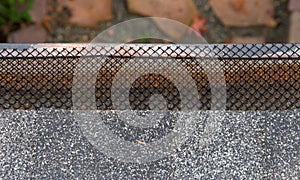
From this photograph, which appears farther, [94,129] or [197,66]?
[197,66]

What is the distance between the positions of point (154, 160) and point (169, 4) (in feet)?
5.44

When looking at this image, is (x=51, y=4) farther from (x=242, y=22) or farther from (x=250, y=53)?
(x=250, y=53)

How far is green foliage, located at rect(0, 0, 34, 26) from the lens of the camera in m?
2.29

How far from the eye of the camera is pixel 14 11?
2312mm

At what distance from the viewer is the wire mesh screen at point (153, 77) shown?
1228mm

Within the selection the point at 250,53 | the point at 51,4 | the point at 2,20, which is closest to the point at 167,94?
the point at 250,53

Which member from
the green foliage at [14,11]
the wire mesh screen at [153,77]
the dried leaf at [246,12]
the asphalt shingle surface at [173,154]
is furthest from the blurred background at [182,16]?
the asphalt shingle surface at [173,154]

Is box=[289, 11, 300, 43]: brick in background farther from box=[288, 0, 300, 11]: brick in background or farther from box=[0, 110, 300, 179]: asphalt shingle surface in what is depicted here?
box=[0, 110, 300, 179]: asphalt shingle surface

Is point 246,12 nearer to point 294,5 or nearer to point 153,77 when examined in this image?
point 294,5

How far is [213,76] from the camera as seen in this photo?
127 cm

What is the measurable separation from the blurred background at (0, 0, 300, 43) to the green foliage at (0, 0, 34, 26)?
169 millimetres

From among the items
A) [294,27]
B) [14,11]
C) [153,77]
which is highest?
[153,77]

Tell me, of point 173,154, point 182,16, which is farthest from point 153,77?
point 182,16

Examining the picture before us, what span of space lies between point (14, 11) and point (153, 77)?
1278 millimetres
